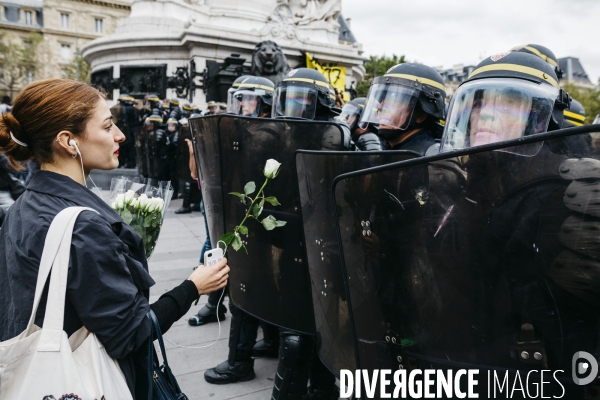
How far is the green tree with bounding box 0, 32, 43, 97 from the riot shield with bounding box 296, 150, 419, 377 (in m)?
43.2

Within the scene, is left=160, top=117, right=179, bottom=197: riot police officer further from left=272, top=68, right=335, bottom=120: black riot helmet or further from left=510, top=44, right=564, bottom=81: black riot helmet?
left=510, top=44, right=564, bottom=81: black riot helmet

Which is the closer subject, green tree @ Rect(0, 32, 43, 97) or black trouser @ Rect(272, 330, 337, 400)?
black trouser @ Rect(272, 330, 337, 400)

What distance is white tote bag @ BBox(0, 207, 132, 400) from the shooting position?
1.26 m

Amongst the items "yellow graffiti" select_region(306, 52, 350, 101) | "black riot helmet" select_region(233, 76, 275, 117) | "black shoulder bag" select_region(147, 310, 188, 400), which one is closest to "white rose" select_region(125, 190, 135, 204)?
"black shoulder bag" select_region(147, 310, 188, 400)

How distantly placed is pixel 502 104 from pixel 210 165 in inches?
53.9

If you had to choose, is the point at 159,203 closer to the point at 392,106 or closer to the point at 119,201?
the point at 119,201

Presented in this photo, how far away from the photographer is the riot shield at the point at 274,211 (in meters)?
2.08

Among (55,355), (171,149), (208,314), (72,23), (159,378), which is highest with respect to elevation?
(72,23)

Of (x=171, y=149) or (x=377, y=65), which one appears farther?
(x=377, y=65)

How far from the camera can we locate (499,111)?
179cm

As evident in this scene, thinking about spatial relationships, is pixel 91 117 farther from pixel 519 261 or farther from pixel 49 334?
pixel 519 261

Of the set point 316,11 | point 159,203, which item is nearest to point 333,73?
point 316,11

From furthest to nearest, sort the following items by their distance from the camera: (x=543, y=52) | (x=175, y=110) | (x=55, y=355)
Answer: (x=175, y=110), (x=543, y=52), (x=55, y=355)

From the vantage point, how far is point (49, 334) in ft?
4.19
